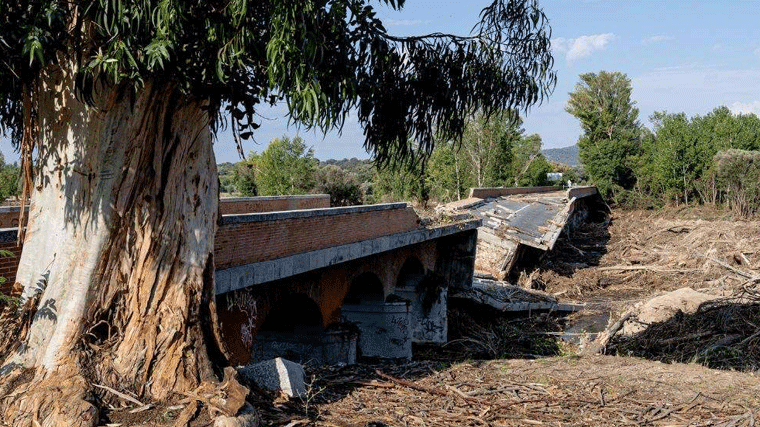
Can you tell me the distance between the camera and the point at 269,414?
521 centimetres

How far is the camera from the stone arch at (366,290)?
1455 centimetres

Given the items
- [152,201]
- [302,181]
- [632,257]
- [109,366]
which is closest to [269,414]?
[109,366]

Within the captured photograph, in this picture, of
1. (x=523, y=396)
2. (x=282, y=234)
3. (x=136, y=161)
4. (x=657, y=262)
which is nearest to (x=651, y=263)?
(x=657, y=262)

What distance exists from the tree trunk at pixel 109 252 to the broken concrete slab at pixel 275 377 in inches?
23.3

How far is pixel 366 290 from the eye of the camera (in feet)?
49.8

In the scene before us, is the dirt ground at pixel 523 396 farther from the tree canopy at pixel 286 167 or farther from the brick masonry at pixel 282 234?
the tree canopy at pixel 286 167

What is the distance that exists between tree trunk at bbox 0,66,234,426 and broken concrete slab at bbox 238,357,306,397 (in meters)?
0.59

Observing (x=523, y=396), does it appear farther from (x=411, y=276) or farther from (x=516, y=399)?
(x=411, y=276)

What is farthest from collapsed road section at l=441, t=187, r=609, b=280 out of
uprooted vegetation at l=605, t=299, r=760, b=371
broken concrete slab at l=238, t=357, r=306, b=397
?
broken concrete slab at l=238, t=357, r=306, b=397

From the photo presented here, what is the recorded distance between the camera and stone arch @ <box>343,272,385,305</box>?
14.5 meters

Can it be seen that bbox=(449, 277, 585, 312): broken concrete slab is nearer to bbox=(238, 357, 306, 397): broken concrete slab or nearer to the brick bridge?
the brick bridge

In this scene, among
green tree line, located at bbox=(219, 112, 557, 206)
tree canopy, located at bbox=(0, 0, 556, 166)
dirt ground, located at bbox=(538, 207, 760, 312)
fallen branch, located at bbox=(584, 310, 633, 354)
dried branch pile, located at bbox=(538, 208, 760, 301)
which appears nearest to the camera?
tree canopy, located at bbox=(0, 0, 556, 166)

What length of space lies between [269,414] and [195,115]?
227 centimetres

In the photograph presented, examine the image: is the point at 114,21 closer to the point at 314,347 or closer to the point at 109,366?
the point at 109,366
